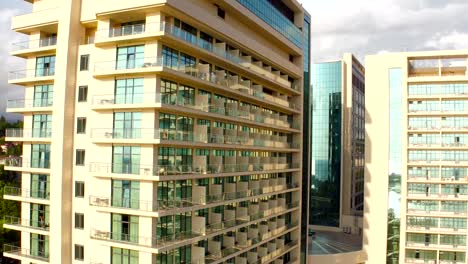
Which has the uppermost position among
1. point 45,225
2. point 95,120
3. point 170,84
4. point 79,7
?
point 79,7

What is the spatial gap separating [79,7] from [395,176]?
137 ft

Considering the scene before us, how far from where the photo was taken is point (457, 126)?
51.0 m

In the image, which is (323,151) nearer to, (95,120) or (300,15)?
(300,15)

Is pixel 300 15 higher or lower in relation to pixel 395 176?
higher

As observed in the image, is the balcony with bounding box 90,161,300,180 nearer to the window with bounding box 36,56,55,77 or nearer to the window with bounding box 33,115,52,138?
the window with bounding box 33,115,52,138

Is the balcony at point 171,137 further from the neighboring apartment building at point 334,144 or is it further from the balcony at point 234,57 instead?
the neighboring apartment building at point 334,144

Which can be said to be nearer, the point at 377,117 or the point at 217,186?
the point at 217,186

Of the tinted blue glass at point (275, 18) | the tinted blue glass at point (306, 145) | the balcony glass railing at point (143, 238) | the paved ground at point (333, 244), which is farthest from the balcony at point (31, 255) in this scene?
the paved ground at point (333, 244)

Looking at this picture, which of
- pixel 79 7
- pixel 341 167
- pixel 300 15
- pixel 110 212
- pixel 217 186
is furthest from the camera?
pixel 341 167

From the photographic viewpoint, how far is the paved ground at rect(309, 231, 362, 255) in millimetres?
54625

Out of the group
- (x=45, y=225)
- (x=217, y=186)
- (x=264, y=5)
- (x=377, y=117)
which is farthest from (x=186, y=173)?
(x=377, y=117)

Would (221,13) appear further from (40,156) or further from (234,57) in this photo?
(40,156)

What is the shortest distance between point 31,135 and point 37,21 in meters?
8.95

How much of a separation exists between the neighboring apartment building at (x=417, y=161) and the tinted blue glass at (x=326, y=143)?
24447mm
